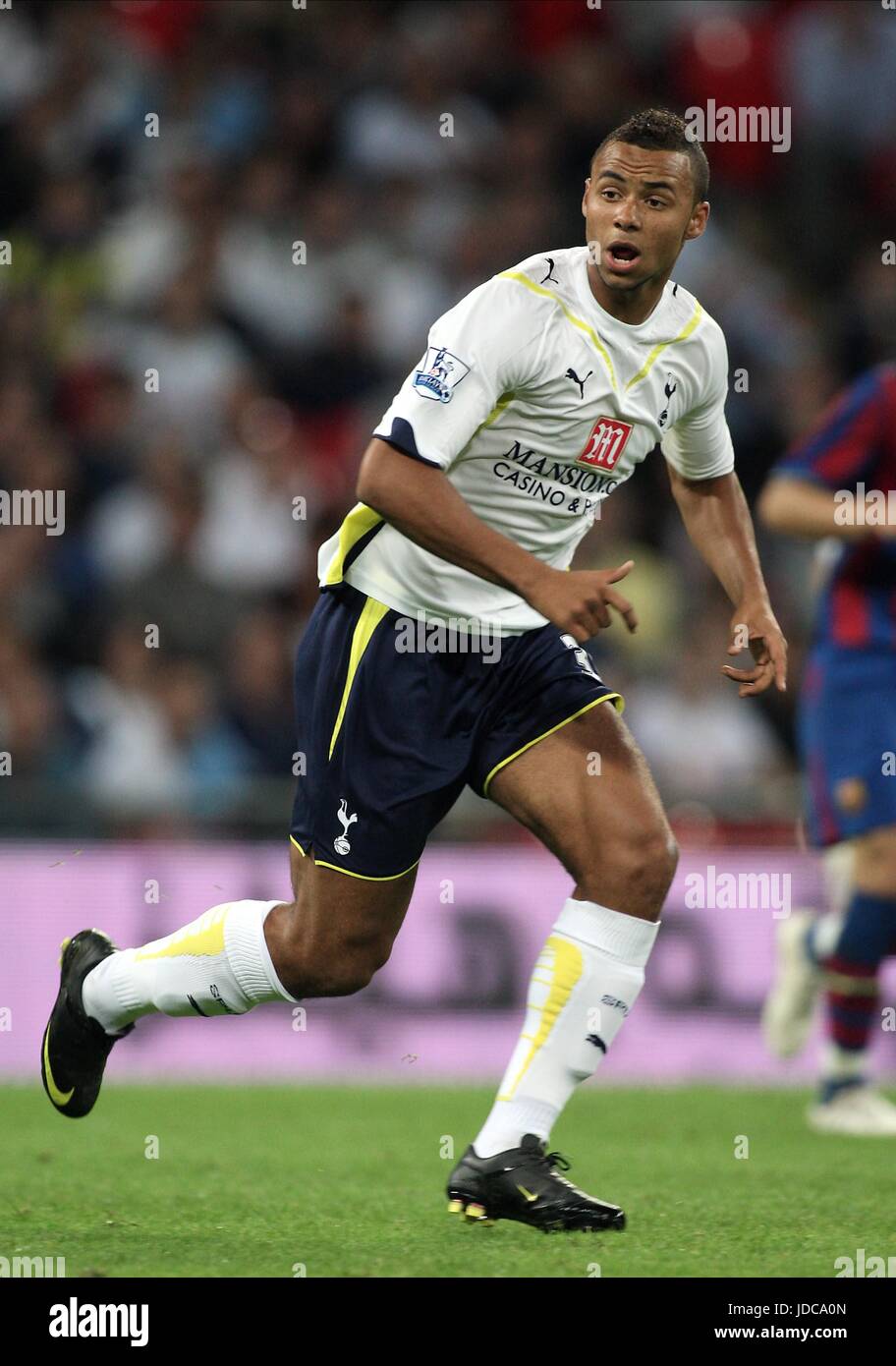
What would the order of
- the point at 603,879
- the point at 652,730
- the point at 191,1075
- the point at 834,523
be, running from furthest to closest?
1. the point at 652,730
2. the point at 191,1075
3. the point at 834,523
4. the point at 603,879

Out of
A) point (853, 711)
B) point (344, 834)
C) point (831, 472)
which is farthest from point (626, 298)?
point (853, 711)

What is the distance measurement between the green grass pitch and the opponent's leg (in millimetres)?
181

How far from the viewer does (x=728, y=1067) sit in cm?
796

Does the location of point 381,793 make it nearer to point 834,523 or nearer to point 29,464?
point 834,523

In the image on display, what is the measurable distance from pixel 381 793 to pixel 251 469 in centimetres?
574

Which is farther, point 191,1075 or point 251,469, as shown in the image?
point 251,469

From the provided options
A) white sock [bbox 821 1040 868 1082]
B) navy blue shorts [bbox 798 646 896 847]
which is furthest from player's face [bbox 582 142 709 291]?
white sock [bbox 821 1040 868 1082]

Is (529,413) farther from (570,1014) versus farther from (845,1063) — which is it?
(845,1063)

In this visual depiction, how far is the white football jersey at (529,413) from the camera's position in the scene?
4074 mm

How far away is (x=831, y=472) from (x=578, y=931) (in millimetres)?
2338

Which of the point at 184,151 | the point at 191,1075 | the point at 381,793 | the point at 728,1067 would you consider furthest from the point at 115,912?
the point at 184,151

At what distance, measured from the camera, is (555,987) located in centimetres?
427

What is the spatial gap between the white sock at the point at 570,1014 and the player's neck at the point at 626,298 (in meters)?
1.23

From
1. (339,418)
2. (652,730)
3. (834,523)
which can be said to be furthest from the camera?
(339,418)
